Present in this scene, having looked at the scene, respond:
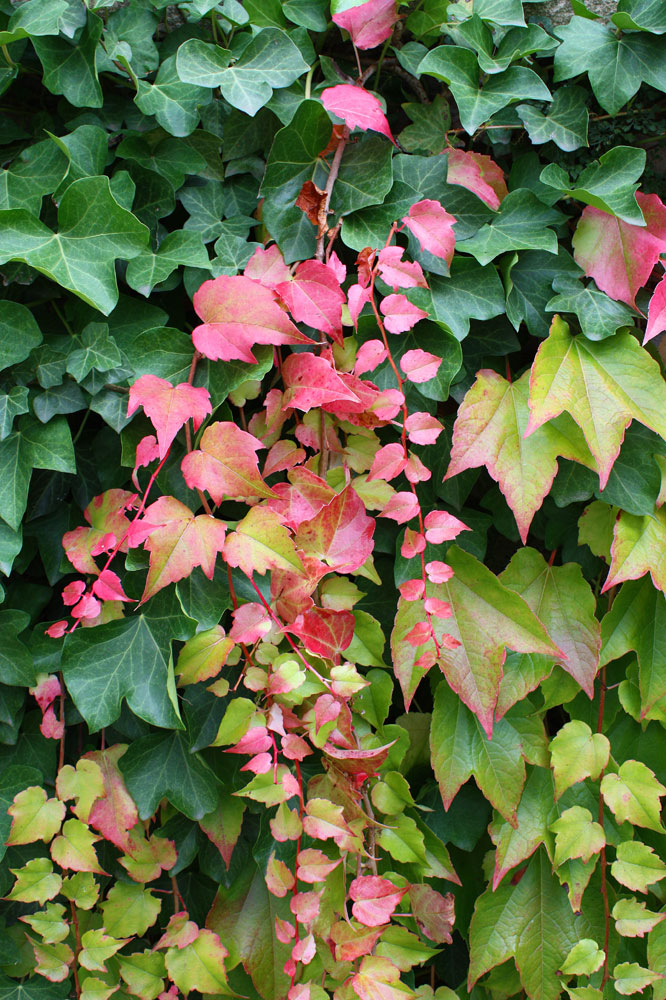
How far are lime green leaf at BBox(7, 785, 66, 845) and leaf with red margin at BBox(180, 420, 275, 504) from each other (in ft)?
1.49

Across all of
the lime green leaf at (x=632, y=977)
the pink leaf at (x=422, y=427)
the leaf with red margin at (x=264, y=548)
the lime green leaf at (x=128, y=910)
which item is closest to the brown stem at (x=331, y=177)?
the pink leaf at (x=422, y=427)

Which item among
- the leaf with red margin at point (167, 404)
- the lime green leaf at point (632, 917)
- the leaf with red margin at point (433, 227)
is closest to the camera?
the leaf with red margin at point (167, 404)

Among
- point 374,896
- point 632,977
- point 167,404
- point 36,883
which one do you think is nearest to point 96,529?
point 167,404

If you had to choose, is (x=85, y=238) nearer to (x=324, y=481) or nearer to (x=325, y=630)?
(x=324, y=481)

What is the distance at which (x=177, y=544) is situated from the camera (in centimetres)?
77

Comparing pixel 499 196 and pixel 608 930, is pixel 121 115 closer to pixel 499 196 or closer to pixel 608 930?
pixel 499 196

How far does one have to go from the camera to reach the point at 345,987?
854 millimetres

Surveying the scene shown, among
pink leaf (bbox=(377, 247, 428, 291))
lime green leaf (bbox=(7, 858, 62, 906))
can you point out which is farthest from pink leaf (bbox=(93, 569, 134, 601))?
pink leaf (bbox=(377, 247, 428, 291))

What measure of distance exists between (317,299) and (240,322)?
0.09 metres

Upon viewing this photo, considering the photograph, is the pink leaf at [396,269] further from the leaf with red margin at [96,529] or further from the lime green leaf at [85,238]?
the leaf with red margin at [96,529]

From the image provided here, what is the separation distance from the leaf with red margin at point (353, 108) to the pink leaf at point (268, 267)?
17cm

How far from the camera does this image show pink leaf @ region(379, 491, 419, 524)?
2.68 feet

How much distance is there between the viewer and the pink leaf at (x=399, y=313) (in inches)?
32.5

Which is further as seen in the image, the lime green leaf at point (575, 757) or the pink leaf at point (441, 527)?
the lime green leaf at point (575, 757)
